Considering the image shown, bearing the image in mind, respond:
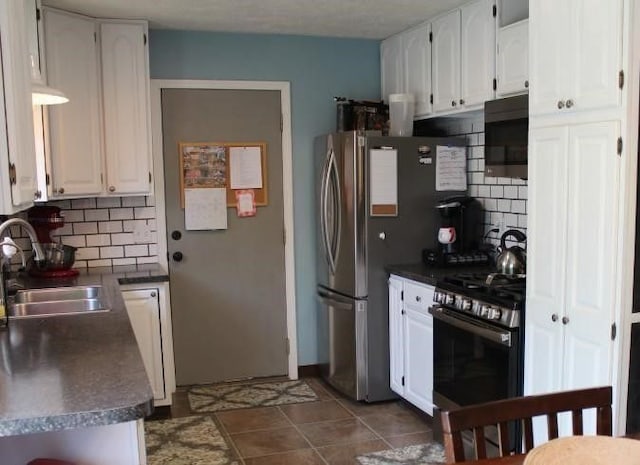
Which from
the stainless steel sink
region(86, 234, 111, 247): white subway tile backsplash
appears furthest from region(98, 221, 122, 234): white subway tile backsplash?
the stainless steel sink

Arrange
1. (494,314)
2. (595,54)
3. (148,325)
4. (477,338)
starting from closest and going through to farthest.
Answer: (595,54) < (494,314) < (477,338) < (148,325)

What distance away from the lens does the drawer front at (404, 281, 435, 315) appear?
12.0 feet

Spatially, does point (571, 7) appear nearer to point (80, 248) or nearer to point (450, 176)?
point (450, 176)

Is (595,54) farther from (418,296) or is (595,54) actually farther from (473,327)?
(418,296)

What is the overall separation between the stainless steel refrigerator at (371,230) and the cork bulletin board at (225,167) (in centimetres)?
56

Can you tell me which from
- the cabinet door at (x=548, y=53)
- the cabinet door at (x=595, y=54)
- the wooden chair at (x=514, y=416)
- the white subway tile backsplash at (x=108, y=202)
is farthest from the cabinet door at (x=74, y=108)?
the wooden chair at (x=514, y=416)

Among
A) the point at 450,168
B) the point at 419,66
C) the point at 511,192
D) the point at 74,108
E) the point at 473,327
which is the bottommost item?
the point at 473,327

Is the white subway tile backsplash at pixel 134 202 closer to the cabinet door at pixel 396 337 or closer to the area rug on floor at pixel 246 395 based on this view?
the area rug on floor at pixel 246 395

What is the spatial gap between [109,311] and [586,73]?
6.97 ft

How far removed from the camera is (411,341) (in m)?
3.89

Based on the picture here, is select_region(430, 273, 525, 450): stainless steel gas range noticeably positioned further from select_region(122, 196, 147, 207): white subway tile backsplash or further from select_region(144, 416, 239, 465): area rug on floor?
select_region(122, 196, 147, 207): white subway tile backsplash

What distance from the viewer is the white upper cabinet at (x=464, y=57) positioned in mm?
3547

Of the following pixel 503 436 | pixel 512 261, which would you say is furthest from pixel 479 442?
pixel 512 261

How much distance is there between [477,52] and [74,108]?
7.56 feet
